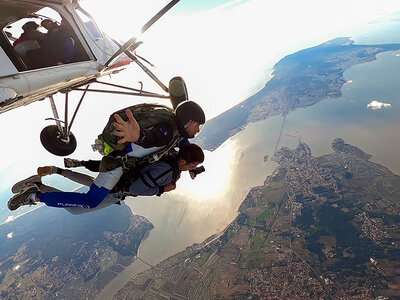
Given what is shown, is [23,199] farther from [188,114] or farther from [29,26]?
[29,26]

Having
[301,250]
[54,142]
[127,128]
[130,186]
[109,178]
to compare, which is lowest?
[301,250]

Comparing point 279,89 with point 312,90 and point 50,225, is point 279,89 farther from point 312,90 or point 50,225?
point 50,225

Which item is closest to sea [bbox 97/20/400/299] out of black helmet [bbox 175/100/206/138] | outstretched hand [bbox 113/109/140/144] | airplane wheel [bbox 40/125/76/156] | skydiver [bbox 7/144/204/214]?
airplane wheel [bbox 40/125/76/156]

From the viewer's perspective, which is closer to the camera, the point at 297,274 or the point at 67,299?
the point at 297,274

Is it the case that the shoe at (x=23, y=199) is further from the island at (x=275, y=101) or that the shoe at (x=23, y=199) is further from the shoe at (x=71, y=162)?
the island at (x=275, y=101)

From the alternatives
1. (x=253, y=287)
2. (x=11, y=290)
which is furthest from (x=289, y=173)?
(x=11, y=290)

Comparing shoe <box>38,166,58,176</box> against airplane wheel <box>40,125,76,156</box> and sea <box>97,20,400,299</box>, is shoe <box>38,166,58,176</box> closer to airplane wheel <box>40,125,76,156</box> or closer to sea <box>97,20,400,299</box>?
airplane wheel <box>40,125,76,156</box>

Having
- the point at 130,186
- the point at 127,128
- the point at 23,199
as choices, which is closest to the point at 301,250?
the point at 130,186

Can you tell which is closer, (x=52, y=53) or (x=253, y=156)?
(x=52, y=53)
